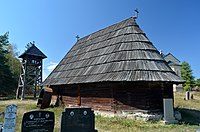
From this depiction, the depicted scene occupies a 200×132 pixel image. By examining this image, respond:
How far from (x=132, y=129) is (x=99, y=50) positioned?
784 cm

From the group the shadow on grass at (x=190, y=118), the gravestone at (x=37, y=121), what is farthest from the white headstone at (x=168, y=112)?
the gravestone at (x=37, y=121)

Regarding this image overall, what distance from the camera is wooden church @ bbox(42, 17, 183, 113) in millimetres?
10116

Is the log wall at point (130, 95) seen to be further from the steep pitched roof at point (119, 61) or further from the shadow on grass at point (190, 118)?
the shadow on grass at point (190, 118)

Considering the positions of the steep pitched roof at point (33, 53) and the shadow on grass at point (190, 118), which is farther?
the steep pitched roof at point (33, 53)

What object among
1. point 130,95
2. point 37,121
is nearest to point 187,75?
point 130,95

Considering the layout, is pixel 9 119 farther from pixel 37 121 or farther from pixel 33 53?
pixel 33 53

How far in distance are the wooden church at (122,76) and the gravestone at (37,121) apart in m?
4.94

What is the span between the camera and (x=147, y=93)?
398 inches

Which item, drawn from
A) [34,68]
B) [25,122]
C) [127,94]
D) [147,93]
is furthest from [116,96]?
[34,68]

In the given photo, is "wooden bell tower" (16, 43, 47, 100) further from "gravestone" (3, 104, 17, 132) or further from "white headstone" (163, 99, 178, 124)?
"gravestone" (3, 104, 17, 132)

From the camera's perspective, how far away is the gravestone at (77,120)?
602 cm

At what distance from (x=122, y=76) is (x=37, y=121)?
18.3ft

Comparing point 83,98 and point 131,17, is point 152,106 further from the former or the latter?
point 131,17

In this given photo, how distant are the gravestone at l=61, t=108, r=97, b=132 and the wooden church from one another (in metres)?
3.82
